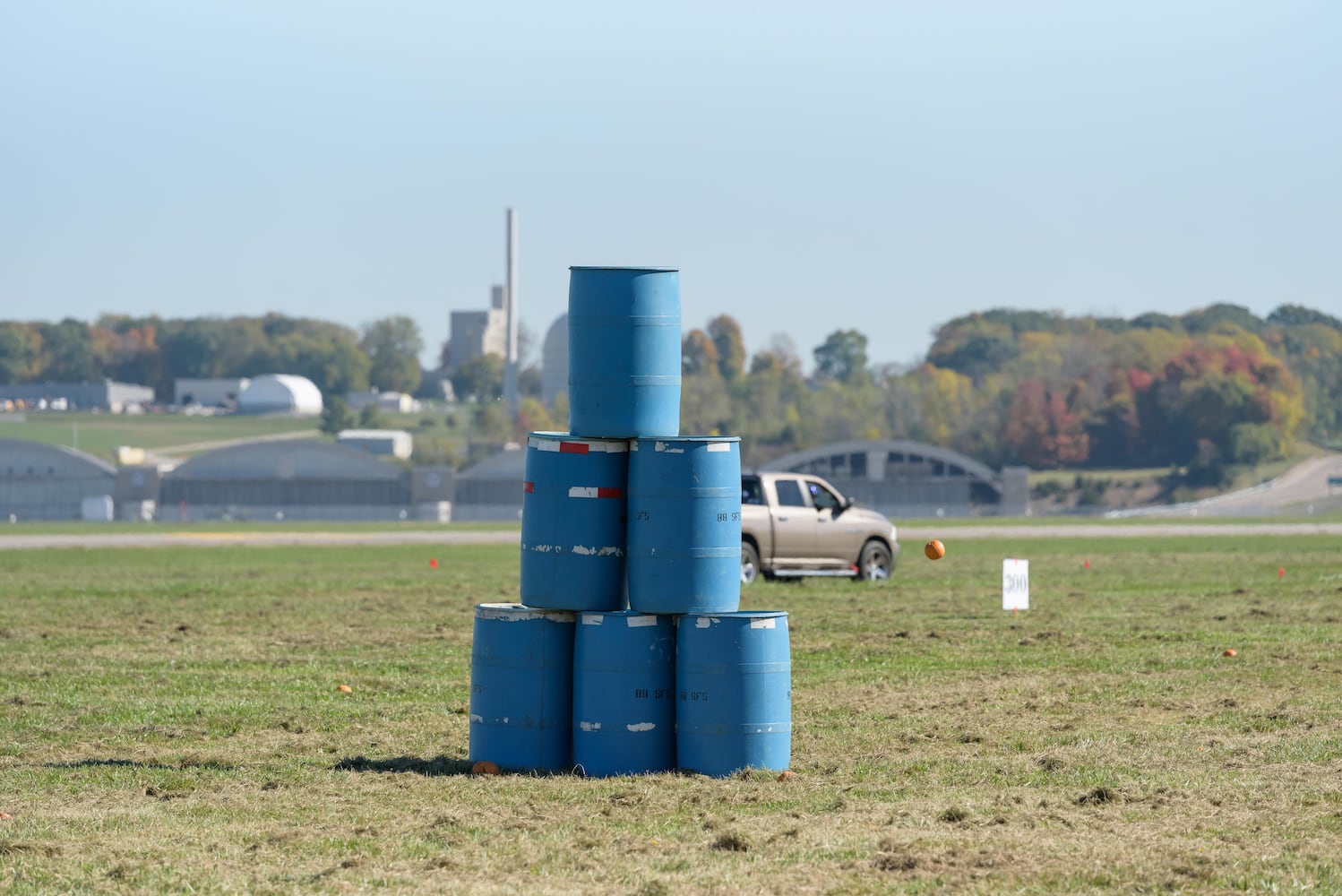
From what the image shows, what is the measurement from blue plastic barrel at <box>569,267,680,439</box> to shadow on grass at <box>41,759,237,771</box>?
304 centimetres

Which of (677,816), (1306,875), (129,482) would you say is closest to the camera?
(1306,875)

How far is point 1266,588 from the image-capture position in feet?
84.6

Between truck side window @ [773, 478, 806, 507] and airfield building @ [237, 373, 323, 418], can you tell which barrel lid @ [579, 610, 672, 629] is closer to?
truck side window @ [773, 478, 806, 507]

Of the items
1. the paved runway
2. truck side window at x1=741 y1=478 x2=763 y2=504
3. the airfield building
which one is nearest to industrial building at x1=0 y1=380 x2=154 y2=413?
the airfield building

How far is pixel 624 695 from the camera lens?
35.3ft

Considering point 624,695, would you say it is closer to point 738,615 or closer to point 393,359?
point 738,615

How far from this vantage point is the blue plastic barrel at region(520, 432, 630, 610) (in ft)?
36.1

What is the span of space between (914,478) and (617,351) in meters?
91.2

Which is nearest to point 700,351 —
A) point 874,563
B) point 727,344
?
point 727,344

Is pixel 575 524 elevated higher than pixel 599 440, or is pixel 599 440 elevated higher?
pixel 599 440

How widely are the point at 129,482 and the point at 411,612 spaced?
73983 millimetres

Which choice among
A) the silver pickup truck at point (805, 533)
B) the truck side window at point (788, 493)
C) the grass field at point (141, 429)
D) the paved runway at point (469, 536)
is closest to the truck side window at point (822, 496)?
the silver pickup truck at point (805, 533)

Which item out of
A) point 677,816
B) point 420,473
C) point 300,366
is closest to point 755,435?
point 420,473

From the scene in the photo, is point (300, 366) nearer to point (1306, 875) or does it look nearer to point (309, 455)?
point (309, 455)
